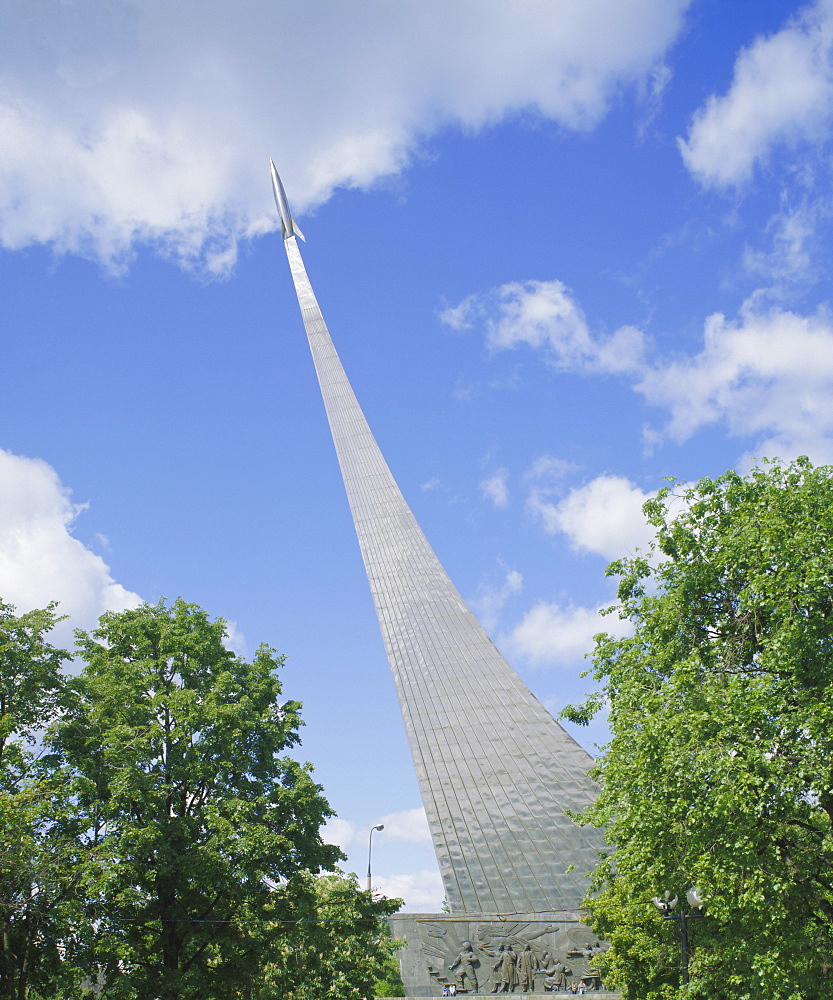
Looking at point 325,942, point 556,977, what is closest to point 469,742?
point 556,977

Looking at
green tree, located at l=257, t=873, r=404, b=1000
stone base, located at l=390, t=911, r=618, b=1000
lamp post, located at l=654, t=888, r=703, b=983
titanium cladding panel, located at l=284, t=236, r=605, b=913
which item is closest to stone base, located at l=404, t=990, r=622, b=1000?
stone base, located at l=390, t=911, r=618, b=1000

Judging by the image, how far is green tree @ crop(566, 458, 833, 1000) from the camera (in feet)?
28.4

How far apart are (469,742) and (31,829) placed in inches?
566

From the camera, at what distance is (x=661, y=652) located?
35.6 feet

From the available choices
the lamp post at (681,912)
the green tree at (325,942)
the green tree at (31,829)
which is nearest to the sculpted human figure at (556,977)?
the green tree at (325,942)

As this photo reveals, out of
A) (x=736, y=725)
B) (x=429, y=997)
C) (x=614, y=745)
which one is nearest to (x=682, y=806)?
(x=736, y=725)

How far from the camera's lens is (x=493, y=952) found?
17.6 m

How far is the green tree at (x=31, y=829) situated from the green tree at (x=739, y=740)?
23.5 feet

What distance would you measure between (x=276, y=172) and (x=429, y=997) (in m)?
43.3

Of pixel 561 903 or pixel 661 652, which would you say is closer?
pixel 661 652

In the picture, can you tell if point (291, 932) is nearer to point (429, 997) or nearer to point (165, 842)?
point (165, 842)

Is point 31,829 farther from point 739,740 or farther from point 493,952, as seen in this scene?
point 493,952

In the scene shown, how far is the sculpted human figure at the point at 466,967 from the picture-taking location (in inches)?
680

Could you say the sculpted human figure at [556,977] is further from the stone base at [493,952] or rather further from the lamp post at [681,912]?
the lamp post at [681,912]
